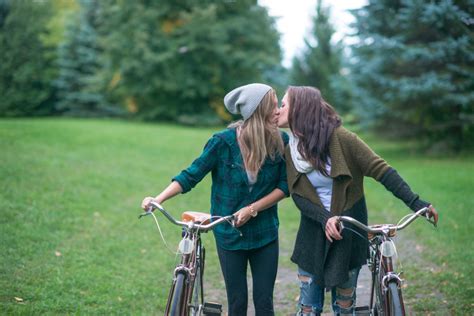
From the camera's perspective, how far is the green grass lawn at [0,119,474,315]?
5.57m

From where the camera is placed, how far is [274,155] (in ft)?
12.3

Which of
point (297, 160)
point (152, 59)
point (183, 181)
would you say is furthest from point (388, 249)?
point (152, 59)

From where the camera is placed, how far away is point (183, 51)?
97.2 ft

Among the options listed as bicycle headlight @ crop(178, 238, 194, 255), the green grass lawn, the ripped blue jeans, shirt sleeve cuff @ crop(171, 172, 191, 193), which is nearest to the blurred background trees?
the green grass lawn

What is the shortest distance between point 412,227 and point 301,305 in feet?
18.2

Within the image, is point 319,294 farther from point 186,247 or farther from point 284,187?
point 186,247

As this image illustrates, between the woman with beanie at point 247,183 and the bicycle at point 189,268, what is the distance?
154 mm

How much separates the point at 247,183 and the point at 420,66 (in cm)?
1254

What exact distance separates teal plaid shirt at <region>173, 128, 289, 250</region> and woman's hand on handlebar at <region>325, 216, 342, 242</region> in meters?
0.40

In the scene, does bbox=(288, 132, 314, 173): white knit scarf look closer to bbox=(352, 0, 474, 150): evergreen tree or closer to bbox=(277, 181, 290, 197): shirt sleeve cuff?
bbox=(277, 181, 290, 197): shirt sleeve cuff

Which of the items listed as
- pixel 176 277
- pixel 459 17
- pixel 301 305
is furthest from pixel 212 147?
pixel 459 17

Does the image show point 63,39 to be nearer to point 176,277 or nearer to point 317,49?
point 317,49

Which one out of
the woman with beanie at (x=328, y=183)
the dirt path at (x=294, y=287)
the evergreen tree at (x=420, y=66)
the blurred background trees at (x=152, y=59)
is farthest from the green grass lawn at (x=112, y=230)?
the blurred background trees at (x=152, y=59)

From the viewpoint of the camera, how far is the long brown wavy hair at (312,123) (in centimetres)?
354
